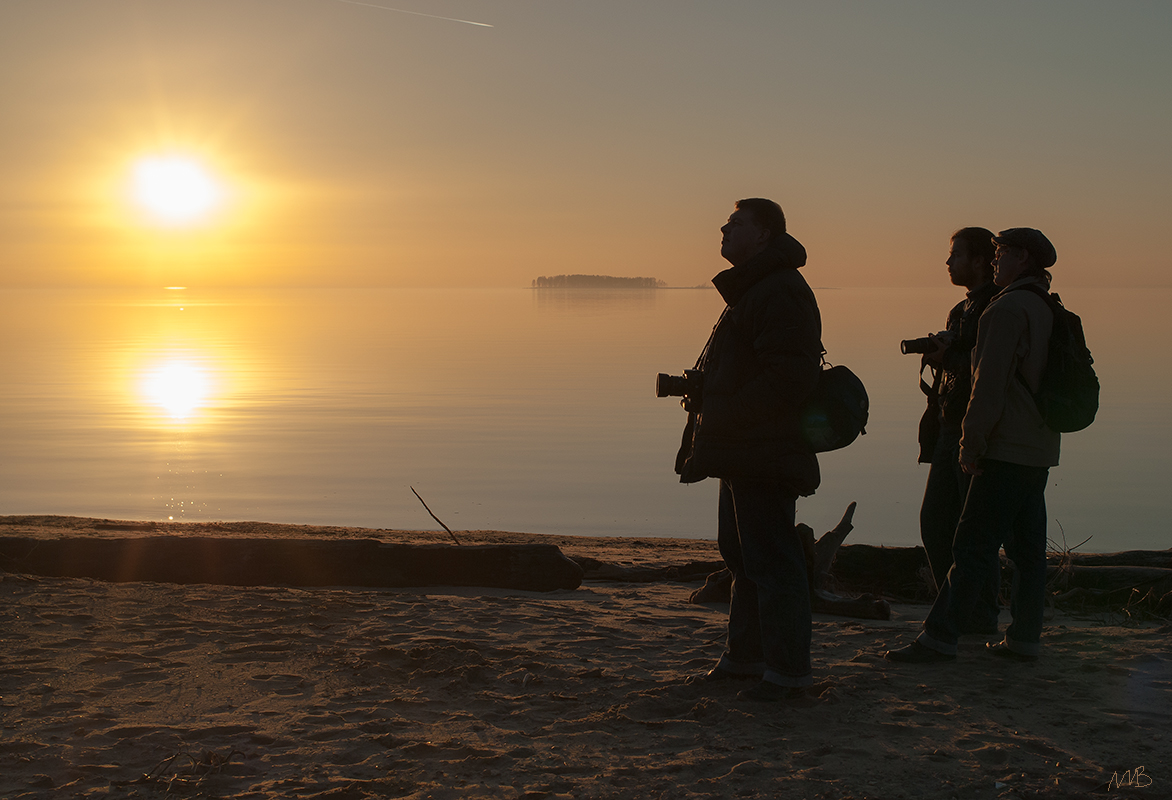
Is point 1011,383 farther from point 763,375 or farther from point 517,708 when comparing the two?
point 517,708

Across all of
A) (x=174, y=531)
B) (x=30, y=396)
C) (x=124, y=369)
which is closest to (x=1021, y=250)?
(x=174, y=531)

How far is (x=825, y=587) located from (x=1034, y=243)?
9.29ft

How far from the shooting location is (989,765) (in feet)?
11.3

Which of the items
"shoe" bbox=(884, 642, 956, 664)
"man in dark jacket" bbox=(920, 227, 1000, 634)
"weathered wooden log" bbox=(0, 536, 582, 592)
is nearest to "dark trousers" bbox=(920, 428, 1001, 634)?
"man in dark jacket" bbox=(920, 227, 1000, 634)

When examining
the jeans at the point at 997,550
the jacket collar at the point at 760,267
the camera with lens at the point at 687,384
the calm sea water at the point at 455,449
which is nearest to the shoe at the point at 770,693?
the jeans at the point at 997,550

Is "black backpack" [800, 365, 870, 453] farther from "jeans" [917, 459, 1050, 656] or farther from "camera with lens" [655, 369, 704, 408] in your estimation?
"jeans" [917, 459, 1050, 656]

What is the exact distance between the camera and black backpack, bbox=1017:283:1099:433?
13.9 feet

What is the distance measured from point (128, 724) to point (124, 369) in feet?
114

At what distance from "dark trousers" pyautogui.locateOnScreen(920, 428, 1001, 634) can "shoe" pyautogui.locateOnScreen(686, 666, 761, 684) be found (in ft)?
4.51

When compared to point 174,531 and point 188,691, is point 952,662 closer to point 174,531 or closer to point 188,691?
point 188,691

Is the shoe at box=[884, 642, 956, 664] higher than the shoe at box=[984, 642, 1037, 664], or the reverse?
the shoe at box=[984, 642, 1037, 664]

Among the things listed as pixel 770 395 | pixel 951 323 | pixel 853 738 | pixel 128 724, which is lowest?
Result: pixel 128 724

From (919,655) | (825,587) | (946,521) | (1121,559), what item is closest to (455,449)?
(825,587)

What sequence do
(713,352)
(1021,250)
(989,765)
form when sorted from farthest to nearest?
(1021,250), (713,352), (989,765)
